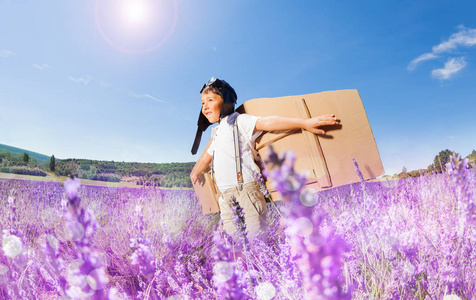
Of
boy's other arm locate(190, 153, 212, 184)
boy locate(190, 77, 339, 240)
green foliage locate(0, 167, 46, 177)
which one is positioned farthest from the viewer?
green foliage locate(0, 167, 46, 177)

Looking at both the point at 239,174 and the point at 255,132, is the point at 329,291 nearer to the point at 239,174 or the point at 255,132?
the point at 239,174

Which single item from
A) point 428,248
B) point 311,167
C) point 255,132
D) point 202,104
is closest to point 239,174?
point 255,132

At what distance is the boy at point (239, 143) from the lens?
7.08ft

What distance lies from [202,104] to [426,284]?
2386mm

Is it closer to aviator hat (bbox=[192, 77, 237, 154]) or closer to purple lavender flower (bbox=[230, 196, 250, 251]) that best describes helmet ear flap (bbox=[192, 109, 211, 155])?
aviator hat (bbox=[192, 77, 237, 154])

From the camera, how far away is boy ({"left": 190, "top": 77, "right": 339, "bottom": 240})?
2158 mm

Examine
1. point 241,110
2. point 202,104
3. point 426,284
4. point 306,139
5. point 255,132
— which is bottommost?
point 426,284

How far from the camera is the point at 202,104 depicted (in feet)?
9.61

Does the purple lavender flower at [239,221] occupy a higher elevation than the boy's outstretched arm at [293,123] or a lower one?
lower

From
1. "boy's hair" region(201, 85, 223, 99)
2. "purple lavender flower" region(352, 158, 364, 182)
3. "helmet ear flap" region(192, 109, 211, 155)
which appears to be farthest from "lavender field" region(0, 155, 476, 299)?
"boy's hair" region(201, 85, 223, 99)

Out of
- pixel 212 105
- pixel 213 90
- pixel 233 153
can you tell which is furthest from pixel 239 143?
pixel 213 90

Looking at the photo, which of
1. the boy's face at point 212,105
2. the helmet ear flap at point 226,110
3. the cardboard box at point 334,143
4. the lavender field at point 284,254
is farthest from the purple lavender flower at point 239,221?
the boy's face at point 212,105

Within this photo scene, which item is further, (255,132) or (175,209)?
(175,209)

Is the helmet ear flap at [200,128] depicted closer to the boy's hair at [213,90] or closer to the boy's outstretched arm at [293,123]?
the boy's hair at [213,90]
